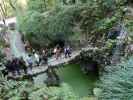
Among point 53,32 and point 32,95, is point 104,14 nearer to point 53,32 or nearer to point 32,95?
point 53,32

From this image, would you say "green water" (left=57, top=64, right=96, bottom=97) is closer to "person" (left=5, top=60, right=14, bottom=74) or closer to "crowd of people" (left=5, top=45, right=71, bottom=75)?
"crowd of people" (left=5, top=45, right=71, bottom=75)

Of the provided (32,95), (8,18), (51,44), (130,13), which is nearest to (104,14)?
(130,13)

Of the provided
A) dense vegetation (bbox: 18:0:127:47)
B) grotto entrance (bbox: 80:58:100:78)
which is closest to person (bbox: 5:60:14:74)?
grotto entrance (bbox: 80:58:100:78)

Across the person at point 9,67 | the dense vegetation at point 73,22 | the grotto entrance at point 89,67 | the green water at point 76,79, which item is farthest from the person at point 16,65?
→ the dense vegetation at point 73,22

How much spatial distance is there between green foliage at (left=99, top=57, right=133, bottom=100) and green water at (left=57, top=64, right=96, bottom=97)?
8.11m

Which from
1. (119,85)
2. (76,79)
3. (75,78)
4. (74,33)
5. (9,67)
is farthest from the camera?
(74,33)

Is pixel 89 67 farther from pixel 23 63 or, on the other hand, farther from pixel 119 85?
pixel 119 85

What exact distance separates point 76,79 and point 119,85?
10.7 m

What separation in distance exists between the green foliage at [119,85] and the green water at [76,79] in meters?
8.11

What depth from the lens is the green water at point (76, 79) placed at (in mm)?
15195

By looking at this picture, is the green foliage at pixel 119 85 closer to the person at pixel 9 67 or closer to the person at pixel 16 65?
the person at pixel 16 65

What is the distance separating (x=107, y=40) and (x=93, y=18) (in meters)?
3.51

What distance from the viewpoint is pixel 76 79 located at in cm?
1658

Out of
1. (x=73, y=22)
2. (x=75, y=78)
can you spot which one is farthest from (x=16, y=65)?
(x=73, y=22)
